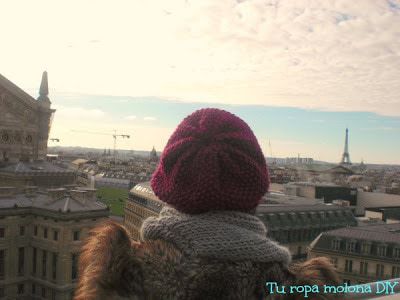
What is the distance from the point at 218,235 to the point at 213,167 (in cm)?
45

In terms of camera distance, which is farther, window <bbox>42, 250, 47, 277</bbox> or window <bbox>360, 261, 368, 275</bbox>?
window <bbox>360, 261, 368, 275</bbox>

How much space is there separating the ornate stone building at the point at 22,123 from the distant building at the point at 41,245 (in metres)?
10.9

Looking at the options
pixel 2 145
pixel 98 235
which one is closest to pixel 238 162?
pixel 98 235

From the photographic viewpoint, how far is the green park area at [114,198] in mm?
82950

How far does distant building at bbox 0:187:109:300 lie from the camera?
35.0m

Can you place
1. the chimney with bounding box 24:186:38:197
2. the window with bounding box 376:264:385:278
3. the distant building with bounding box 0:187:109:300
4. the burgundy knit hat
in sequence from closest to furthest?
Result: the burgundy knit hat → the distant building with bounding box 0:187:109:300 → the chimney with bounding box 24:186:38:197 → the window with bounding box 376:264:385:278

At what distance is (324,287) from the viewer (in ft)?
11.4

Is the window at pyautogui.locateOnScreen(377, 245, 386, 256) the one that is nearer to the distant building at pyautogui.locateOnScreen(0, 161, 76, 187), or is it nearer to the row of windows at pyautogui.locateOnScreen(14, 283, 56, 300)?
the row of windows at pyautogui.locateOnScreen(14, 283, 56, 300)

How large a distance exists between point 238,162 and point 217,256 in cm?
65

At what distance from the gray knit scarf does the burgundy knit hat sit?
77 millimetres

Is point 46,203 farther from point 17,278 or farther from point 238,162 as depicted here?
point 238,162

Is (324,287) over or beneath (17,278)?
over

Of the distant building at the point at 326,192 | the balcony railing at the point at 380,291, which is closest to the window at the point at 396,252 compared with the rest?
the balcony railing at the point at 380,291

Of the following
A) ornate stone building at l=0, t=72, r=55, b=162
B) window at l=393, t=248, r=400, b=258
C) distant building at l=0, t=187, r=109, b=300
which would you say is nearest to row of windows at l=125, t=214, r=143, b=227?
ornate stone building at l=0, t=72, r=55, b=162
